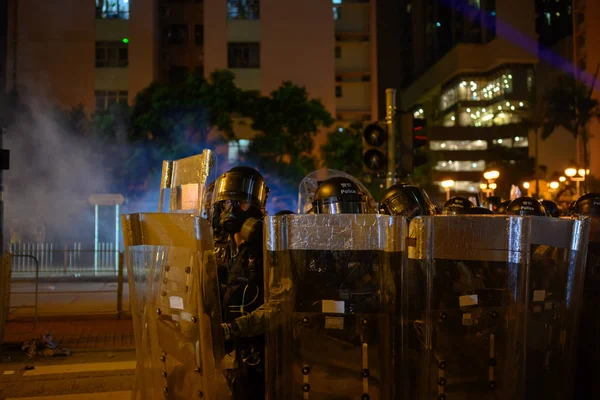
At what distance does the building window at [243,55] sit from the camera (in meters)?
25.4

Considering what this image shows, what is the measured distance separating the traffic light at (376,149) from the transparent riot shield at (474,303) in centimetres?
580

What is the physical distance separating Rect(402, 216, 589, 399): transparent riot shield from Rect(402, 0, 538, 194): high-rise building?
45850 millimetres

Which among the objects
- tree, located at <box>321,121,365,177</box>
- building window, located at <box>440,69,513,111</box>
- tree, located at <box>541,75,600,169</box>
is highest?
building window, located at <box>440,69,513,111</box>

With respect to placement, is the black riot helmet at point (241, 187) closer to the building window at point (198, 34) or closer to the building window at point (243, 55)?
the building window at point (243, 55)

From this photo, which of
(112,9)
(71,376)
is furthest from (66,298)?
(112,9)

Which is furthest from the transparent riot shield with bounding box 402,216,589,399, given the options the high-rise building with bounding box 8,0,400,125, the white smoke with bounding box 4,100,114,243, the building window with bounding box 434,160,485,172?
the building window with bounding box 434,160,485,172

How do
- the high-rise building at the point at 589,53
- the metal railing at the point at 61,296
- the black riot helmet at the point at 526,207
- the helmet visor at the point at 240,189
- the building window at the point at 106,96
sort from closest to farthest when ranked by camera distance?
the helmet visor at the point at 240,189
the black riot helmet at the point at 526,207
the metal railing at the point at 61,296
the building window at the point at 106,96
the high-rise building at the point at 589,53

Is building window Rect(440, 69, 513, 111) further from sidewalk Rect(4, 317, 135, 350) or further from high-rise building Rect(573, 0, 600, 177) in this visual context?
sidewalk Rect(4, 317, 135, 350)

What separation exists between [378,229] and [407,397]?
1031 mm

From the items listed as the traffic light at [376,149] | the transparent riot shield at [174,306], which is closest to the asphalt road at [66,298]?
the traffic light at [376,149]

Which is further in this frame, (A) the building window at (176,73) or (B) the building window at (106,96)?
(A) the building window at (176,73)

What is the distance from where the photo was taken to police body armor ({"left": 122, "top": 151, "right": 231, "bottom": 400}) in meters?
3.26

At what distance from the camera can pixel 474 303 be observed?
3449 mm

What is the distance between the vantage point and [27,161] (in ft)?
65.3
